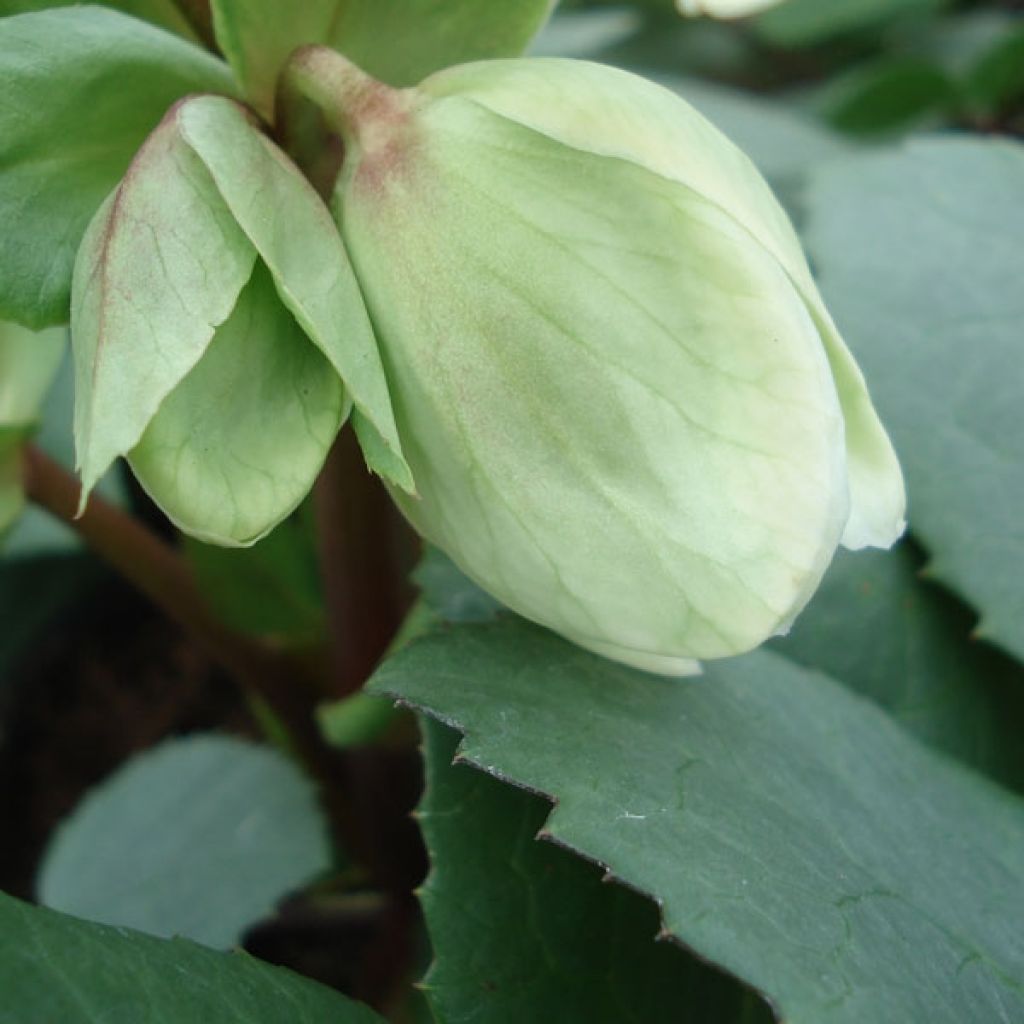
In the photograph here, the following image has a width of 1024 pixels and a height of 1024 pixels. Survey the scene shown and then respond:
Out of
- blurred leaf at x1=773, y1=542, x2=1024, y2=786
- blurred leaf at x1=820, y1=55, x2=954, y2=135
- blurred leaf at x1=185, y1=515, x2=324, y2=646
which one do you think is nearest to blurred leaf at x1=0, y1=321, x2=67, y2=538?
blurred leaf at x1=185, y1=515, x2=324, y2=646

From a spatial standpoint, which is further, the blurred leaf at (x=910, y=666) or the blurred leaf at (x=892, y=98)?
the blurred leaf at (x=892, y=98)

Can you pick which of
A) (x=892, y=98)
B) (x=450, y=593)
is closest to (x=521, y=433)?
(x=450, y=593)

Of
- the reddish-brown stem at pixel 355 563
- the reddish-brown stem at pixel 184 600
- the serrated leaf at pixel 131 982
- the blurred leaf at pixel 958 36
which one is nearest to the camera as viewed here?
the serrated leaf at pixel 131 982

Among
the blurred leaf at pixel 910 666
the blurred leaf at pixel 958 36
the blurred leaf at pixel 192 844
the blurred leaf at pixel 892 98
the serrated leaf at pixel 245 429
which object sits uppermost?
Result: the serrated leaf at pixel 245 429

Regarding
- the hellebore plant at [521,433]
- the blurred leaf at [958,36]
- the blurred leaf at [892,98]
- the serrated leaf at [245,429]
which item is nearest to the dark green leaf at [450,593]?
the hellebore plant at [521,433]

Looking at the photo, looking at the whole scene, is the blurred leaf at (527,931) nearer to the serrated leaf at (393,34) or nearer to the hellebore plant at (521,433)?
the hellebore plant at (521,433)

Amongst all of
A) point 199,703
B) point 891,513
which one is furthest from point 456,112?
point 199,703
